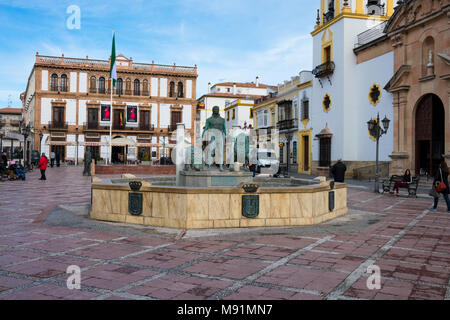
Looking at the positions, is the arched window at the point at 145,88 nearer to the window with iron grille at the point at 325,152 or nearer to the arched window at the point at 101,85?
the arched window at the point at 101,85

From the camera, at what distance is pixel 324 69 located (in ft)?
86.0

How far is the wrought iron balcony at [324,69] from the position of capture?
2548 cm

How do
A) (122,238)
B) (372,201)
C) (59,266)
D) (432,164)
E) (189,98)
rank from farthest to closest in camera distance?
(189,98)
(432,164)
(372,201)
(122,238)
(59,266)

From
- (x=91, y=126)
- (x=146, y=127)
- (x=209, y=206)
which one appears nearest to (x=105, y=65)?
(x=91, y=126)

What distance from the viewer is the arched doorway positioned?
18.4 meters

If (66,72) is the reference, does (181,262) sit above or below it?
below

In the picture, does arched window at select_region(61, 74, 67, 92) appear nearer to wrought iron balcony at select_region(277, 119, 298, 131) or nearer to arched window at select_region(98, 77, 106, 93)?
arched window at select_region(98, 77, 106, 93)

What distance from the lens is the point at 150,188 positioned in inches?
288

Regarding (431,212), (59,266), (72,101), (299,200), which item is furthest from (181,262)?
(72,101)

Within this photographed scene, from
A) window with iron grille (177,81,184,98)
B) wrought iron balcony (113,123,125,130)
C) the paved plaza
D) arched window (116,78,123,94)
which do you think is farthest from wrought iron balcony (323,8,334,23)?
wrought iron balcony (113,123,125,130)

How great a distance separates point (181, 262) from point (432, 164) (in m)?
17.4

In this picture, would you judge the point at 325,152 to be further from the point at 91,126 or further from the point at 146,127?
the point at 91,126

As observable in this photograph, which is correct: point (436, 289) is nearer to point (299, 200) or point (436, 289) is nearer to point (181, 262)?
point (181, 262)
